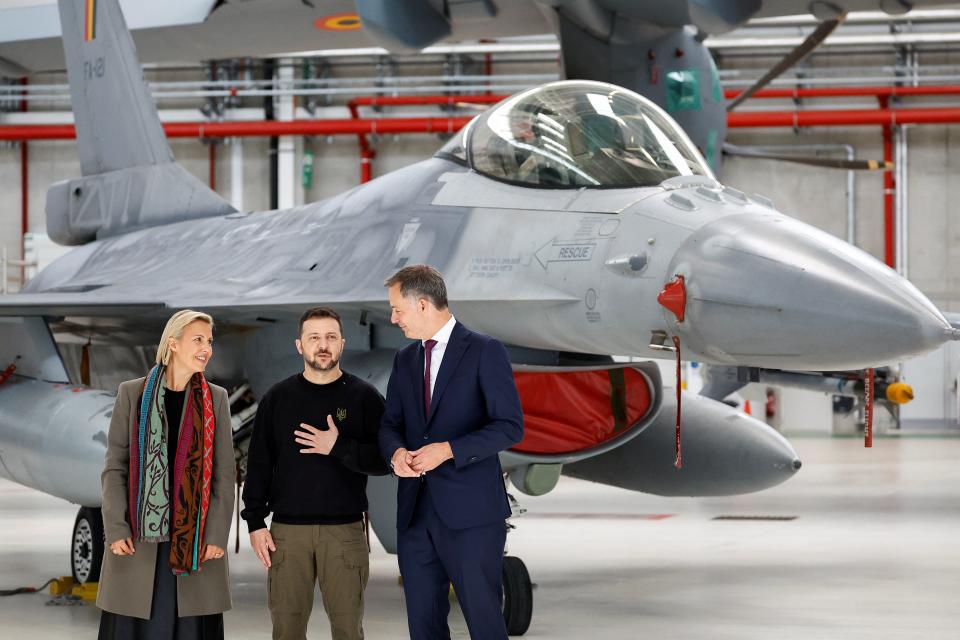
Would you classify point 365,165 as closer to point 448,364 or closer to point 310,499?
point 310,499

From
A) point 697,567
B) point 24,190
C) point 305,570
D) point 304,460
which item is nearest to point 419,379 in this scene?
point 304,460

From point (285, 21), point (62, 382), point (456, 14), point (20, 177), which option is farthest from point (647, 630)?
point (20, 177)

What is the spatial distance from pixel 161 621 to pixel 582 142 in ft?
9.58

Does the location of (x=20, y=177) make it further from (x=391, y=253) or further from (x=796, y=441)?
(x=391, y=253)

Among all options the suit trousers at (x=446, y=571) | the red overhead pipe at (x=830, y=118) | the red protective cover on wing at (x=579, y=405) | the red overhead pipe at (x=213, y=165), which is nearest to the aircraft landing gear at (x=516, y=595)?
the red protective cover on wing at (x=579, y=405)

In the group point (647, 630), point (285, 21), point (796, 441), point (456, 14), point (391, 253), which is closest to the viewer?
point (647, 630)

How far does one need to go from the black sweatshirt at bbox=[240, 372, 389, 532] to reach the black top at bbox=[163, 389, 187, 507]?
0.27 m

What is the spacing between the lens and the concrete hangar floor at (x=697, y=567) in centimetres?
592

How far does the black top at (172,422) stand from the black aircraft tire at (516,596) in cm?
218

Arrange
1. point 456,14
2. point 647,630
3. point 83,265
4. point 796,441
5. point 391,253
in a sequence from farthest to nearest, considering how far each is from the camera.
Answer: point 796,441 < point 456,14 < point 83,265 < point 391,253 < point 647,630

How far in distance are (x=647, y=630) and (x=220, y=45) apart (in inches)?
373

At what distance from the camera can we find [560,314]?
5344mm

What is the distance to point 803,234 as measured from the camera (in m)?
4.94

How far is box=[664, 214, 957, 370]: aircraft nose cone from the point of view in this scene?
4.53 metres
